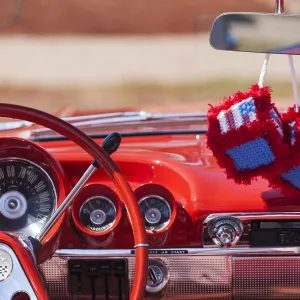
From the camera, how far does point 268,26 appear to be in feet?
9.84

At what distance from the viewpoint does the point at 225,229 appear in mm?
3305

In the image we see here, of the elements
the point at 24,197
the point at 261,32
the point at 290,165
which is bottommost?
the point at 24,197

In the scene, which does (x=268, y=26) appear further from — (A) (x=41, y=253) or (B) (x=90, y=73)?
(B) (x=90, y=73)

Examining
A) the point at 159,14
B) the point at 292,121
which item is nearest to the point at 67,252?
the point at 292,121

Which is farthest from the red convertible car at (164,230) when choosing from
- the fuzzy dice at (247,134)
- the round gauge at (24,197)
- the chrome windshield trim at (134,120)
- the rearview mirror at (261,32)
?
the chrome windshield trim at (134,120)

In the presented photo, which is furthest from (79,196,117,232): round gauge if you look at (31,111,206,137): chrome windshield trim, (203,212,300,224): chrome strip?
(31,111,206,137): chrome windshield trim

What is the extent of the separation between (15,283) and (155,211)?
2.13 ft

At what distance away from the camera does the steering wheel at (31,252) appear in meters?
2.76

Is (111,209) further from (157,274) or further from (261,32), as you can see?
(261,32)

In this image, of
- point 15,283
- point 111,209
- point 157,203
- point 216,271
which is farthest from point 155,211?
point 15,283

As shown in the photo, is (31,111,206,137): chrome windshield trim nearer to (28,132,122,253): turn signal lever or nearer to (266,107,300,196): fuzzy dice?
(266,107,300,196): fuzzy dice

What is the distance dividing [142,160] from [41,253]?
0.64 meters

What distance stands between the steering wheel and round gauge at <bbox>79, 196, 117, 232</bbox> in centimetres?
46

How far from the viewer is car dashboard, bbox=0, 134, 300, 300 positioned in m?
3.27
